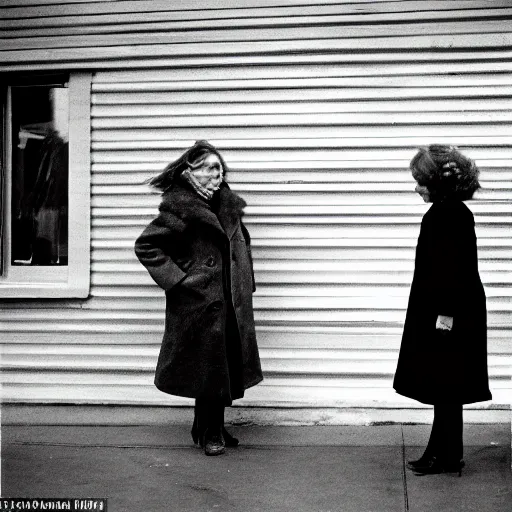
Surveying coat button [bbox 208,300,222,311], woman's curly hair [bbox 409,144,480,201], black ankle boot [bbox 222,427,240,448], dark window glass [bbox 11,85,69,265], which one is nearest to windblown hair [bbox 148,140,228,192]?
coat button [bbox 208,300,222,311]

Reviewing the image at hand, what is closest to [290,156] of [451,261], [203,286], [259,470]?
[203,286]

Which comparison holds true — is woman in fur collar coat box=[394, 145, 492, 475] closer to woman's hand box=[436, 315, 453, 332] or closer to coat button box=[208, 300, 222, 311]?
woman's hand box=[436, 315, 453, 332]

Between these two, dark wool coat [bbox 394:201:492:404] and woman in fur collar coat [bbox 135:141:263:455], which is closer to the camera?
dark wool coat [bbox 394:201:492:404]

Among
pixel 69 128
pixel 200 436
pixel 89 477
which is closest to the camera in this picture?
pixel 89 477

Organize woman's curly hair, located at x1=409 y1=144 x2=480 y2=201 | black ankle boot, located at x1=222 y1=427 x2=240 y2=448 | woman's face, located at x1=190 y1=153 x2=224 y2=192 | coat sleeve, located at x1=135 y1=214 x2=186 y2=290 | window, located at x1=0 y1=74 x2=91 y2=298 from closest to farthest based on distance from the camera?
woman's curly hair, located at x1=409 y1=144 x2=480 y2=201
coat sleeve, located at x1=135 y1=214 x2=186 y2=290
woman's face, located at x1=190 y1=153 x2=224 y2=192
black ankle boot, located at x1=222 y1=427 x2=240 y2=448
window, located at x1=0 y1=74 x2=91 y2=298

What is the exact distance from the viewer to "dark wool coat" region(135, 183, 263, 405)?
519 cm

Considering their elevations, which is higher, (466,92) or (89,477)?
(466,92)

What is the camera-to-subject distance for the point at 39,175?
6.35 m

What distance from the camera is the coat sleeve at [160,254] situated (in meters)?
5.17

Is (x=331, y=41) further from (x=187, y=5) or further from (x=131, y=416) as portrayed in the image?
(x=131, y=416)

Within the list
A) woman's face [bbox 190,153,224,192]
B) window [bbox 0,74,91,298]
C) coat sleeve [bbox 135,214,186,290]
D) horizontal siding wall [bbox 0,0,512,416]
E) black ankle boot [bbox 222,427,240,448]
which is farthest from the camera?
window [bbox 0,74,91,298]

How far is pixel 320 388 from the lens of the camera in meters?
5.93

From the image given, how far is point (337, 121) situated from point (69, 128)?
202 centimetres

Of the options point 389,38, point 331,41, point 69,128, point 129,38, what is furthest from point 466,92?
point 69,128
